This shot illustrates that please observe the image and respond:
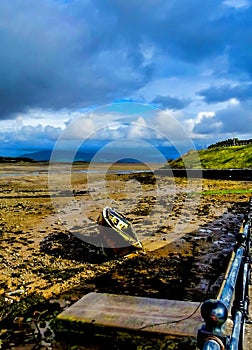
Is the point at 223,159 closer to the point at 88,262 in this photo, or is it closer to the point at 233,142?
the point at 233,142

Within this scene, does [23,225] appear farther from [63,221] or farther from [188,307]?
[188,307]

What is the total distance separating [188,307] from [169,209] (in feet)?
Result: 49.5

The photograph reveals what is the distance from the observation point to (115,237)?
10953 mm

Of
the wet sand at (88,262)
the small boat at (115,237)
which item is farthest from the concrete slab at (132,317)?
the small boat at (115,237)

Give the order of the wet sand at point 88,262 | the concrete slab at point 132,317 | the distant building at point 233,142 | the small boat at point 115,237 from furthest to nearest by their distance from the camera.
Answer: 1. the distant building at point 233,142
2. the small boat at point 115,237
3. the wet sand at point 88,262
4. the concrete slab at point 132,317

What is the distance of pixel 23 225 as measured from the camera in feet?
52.7

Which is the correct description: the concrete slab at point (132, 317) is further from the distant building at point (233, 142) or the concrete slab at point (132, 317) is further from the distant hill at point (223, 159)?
the distant building at point (233, 142)

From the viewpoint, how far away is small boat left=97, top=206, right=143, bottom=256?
35.6 feet

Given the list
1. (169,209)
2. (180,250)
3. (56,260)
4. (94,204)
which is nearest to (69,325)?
(56,260)

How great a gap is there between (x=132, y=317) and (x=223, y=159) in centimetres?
4892

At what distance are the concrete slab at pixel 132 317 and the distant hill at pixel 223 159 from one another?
135 feet

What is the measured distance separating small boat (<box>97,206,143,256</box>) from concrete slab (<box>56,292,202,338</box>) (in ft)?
15.3

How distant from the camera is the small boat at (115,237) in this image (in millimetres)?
10859

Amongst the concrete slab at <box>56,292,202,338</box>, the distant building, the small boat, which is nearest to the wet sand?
the small boat
